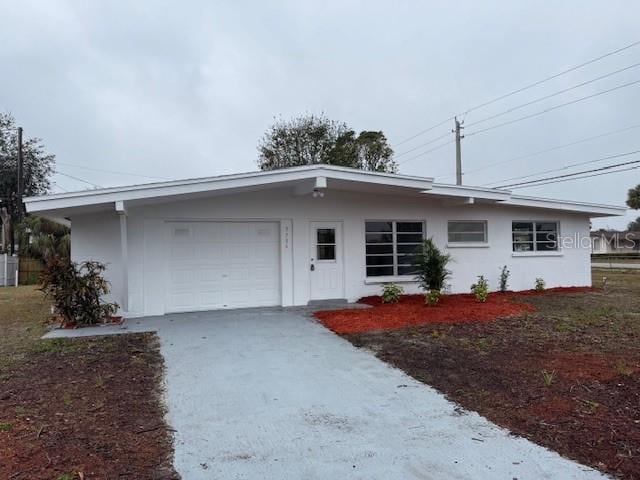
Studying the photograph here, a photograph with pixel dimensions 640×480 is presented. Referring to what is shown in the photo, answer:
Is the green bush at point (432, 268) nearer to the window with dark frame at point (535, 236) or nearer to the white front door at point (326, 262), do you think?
the white front door at point (326, 262)

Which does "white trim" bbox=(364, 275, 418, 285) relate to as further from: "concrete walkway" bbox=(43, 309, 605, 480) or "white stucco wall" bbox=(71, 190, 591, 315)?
"concrete walkway" bbox=(43, 309, 605, 480)

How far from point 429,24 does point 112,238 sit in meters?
9.49

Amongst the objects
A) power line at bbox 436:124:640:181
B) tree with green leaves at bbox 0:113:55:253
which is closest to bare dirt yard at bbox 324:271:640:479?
power line at bbox 436:124:640:181

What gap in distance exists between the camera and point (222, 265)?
1038 cm

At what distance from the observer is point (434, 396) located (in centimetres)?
467

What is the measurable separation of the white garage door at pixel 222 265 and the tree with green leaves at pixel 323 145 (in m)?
14.9

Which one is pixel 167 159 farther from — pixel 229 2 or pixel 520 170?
pixel 520 170

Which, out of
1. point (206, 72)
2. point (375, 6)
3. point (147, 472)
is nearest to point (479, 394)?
point (147, 472)

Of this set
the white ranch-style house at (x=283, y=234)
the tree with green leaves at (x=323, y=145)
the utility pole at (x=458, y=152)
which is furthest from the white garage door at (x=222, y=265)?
the utility pole at (x=458, y=152)

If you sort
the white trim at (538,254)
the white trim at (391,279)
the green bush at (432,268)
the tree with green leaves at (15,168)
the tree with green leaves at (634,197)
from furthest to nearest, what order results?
the tree with green leaves at (634,197), the tree with green leaves at (15,168), the white trim at (538,254), the white trim at (391,279), the green bush at (432,268)

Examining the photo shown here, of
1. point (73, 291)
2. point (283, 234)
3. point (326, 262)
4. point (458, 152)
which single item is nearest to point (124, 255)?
point (73, 291)

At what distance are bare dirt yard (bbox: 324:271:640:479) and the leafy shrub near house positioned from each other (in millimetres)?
4689

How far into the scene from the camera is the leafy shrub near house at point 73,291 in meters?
8.55

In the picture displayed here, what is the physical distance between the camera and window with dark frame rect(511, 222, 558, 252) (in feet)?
43.5
